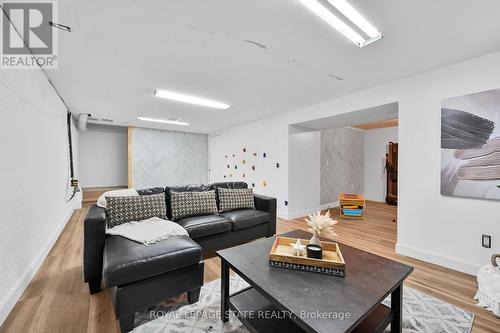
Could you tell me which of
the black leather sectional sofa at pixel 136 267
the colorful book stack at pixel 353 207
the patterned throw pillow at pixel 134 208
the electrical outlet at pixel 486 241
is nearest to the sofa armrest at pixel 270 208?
the black leather sectional sofa at pixel 136 267

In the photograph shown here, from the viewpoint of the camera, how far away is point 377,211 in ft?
17.3

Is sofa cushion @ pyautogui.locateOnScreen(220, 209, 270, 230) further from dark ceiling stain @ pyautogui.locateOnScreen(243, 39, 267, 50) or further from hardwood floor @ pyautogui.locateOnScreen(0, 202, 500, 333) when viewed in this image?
dark ceiling stain @ pyautogui.locateOnScreen(243, 39, 267, 50)

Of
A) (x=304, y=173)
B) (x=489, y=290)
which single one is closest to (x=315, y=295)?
(x=489, y=290)

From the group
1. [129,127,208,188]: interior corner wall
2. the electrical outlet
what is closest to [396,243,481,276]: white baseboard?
the electrical outlet

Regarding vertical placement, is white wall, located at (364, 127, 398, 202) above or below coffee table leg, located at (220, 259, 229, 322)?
above

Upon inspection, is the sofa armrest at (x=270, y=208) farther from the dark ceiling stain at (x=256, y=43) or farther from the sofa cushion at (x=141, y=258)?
the dark ceiling stain at (x=256, y=43)

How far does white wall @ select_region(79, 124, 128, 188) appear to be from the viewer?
241 inches

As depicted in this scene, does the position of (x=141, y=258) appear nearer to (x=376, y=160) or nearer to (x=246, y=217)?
(x=246, y=217)

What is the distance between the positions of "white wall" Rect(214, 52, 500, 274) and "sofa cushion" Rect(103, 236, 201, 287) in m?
2.74

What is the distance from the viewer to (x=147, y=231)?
197 centimetres

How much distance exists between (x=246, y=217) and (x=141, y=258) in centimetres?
159

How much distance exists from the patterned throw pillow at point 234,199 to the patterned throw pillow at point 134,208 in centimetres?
84

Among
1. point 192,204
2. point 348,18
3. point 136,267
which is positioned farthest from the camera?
point 192,204

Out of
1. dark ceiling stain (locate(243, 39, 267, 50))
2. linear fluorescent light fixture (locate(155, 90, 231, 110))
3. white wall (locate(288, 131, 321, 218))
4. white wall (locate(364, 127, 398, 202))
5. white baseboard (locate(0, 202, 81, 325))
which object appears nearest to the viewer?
white baseboard (locate(0, 202, 81, 325))
